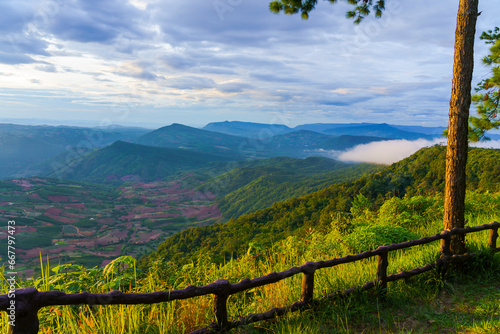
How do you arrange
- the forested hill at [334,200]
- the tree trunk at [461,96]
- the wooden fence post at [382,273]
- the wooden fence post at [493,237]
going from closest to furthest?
the wooden fence post at [382,273] < the tree trunk at [461,96] < the wooden fence post at [493,237] < the forested hill at [334,200]

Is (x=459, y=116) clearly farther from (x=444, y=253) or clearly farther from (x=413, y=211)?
(x=413, y=211)

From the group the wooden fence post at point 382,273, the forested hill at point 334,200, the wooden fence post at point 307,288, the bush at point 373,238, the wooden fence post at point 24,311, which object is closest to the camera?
the wooden fence post at point 24,311

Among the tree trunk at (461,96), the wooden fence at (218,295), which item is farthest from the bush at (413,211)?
the tree trunk at (461,96)

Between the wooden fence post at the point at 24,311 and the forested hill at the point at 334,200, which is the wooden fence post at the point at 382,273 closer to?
the wooden fence post at the point at 24,311

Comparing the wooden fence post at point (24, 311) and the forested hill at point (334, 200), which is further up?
the wooden fence post at point (24, 311)

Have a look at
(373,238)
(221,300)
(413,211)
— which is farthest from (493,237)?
(221,300)

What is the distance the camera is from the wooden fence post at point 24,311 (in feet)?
8.10

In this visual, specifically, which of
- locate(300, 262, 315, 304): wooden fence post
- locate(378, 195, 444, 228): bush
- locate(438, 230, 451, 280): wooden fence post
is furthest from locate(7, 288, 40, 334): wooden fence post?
locate(378, 195, 444, 228): bush

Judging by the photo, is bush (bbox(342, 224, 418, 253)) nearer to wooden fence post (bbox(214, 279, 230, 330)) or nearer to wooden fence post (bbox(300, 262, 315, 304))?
wooden fence post (bbox(300, 262, 315, 304))

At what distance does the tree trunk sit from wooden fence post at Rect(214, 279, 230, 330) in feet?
16.7

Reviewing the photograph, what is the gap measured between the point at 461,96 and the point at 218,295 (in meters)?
5.78

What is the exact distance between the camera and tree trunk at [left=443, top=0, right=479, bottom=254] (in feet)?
17.0

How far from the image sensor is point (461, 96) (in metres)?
5.22

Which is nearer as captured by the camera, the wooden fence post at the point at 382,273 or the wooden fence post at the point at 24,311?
the wooden fence post at the point at 24,311
